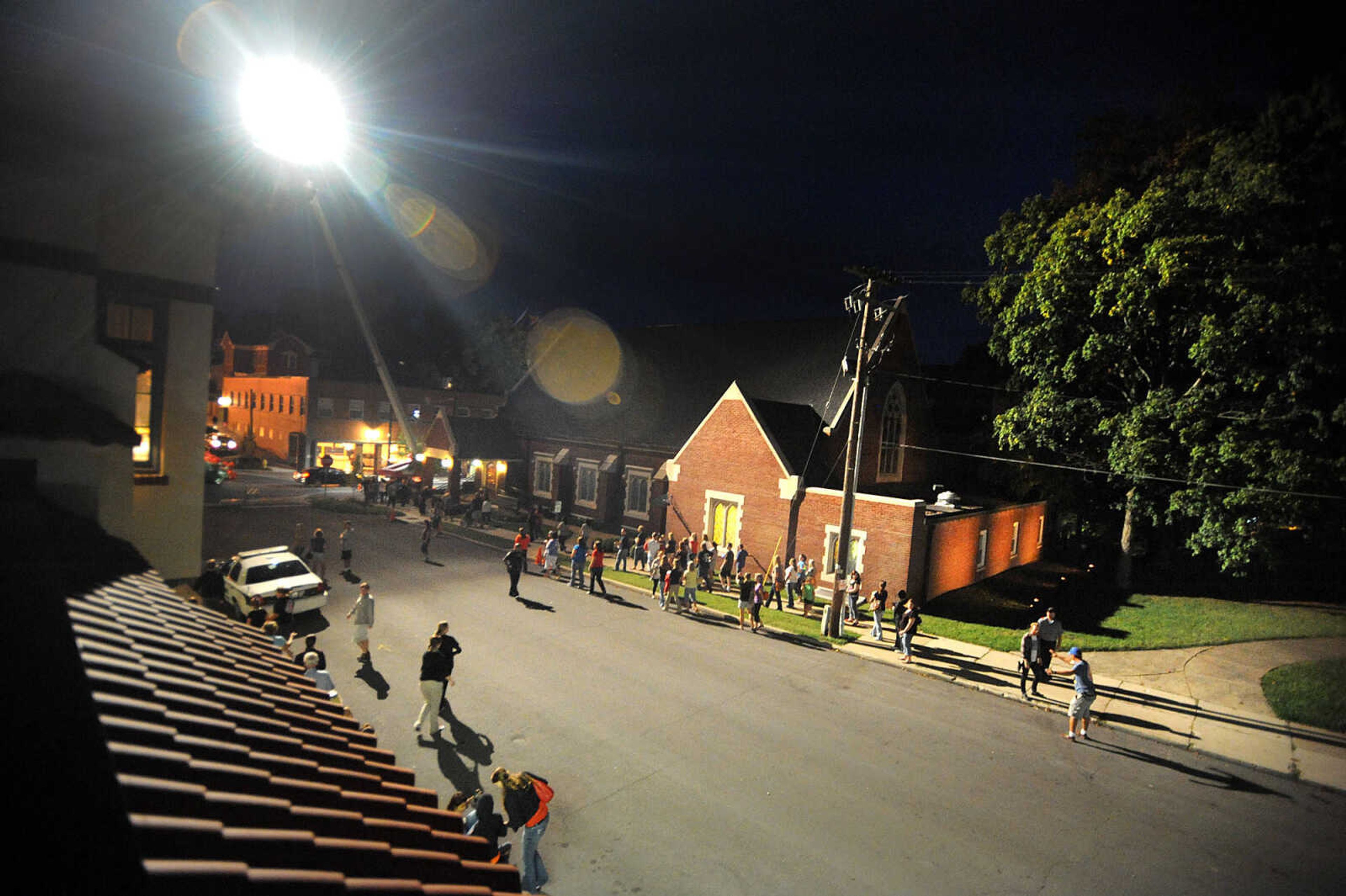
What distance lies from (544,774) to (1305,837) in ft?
35.3

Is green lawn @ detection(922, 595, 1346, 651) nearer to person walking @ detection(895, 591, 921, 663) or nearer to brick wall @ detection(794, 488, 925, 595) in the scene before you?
brick wall @ detection(794, 488, 925, 595)

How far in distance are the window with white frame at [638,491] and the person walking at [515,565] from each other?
12.2 metres

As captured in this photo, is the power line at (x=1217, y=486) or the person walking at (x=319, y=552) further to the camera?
the person walking at (x=319, y=552)

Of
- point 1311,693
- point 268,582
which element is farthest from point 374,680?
point 1311,693

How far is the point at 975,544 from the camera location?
25.1 metres

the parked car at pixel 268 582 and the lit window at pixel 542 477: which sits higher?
the lit window at pixel 542 477

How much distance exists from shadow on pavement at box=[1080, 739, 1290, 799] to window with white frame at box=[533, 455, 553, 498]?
95.2 ft

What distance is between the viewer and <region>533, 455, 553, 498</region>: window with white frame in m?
37.4

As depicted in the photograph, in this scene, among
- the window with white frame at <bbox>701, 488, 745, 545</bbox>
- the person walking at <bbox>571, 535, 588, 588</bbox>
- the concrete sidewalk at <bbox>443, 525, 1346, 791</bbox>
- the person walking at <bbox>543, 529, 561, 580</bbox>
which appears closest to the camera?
the concrete sidewalk at <bbox>443, 525, 1346, 791</bbox>

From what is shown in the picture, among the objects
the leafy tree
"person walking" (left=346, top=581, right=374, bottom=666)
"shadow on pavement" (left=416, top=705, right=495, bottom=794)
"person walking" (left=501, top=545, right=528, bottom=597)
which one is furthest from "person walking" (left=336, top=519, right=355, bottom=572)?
the leafy tree

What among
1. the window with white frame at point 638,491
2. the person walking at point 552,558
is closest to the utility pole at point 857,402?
the person walking at point 552,558

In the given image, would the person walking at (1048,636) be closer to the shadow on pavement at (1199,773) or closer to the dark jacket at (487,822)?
the shadow on pavement at (1199,773)

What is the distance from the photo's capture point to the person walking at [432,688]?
10.7m

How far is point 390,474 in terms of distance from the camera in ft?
134
